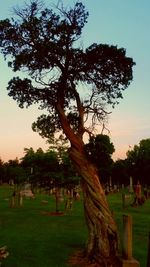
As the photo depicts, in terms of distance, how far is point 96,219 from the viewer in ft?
64.7

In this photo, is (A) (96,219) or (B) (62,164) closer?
(A) (96,219)

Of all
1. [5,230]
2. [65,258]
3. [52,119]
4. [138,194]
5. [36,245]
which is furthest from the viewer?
[138,194]

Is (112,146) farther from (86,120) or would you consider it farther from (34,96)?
(34,96)

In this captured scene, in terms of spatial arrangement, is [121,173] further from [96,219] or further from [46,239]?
[96,219]

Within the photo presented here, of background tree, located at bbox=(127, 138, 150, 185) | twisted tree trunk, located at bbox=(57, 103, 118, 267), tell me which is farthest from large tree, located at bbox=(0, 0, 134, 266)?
background tree, located at bbox=(127, 138, 150, 185)

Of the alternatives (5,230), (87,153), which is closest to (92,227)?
(87,153)

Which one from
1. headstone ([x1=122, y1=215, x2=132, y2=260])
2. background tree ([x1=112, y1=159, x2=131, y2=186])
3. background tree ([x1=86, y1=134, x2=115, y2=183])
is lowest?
headstone ([x1=122, y1=215, x2=132, y2=260])

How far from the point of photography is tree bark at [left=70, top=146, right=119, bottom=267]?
1934cm

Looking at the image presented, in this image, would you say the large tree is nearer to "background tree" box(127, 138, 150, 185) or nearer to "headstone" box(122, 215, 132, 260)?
"headstone" box(122, 215, 132, 260)

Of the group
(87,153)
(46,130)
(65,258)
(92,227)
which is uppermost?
(46,130)

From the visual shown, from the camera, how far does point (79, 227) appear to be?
A: 2938 centimetres

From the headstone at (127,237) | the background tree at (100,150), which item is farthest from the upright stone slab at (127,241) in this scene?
the background tree at (100,150)

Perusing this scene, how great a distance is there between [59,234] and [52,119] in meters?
6.36

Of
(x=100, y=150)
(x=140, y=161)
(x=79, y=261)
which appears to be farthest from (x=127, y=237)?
(x=140, y=161)
